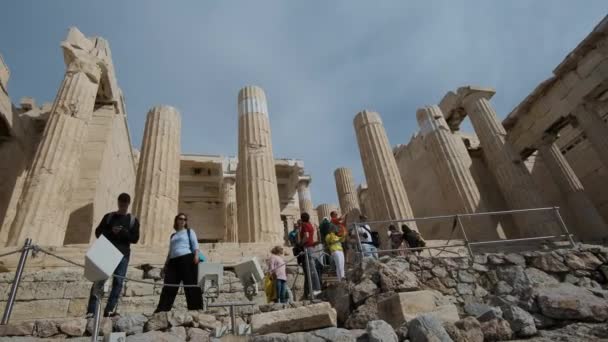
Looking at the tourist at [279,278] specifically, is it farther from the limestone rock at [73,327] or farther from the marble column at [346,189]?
the marble column at [346,189]

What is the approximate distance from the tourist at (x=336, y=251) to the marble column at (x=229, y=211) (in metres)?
11.4

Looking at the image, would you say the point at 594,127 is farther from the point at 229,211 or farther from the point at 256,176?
the point at 229,211

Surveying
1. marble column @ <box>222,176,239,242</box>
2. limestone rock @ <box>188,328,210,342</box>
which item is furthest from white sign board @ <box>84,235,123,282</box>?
marble column @ <box>222,176,239,242</box>

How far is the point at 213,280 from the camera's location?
5719 mm

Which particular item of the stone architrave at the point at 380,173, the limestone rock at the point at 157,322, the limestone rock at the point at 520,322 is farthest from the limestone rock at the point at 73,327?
the stone architrave at the point at 380,173

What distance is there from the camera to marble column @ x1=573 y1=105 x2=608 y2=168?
44.9 ft

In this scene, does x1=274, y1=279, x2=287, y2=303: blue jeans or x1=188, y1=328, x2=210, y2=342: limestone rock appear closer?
x1=188, y1=328, x2=210, y2=342: limestone rock

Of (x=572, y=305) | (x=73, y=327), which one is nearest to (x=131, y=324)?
(x=73, y=327)

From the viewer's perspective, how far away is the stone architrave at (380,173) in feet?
43.9

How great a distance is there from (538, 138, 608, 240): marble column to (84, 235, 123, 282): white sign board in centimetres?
1726

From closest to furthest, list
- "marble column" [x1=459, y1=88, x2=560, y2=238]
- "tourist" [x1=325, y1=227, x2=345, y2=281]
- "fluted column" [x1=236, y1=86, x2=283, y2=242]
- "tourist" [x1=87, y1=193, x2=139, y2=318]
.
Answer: "tourist" [x1=87, y1=193, x2=139, y2=318] < "tourist" [x1=325, y1=227, x2=345, y2=281] < "fluted column" [x1=236, y1=86, x2=283, y2=242] < "marble column" [x1=459, y1=88, x2=560, y2=238]

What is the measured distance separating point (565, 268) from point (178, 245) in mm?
7519

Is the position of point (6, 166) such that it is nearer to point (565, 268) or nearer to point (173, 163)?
point (173, 163)

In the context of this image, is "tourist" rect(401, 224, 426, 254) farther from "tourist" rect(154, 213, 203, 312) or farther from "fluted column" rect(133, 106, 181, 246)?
"fluted column" rect(133, 106, 181, 246)
